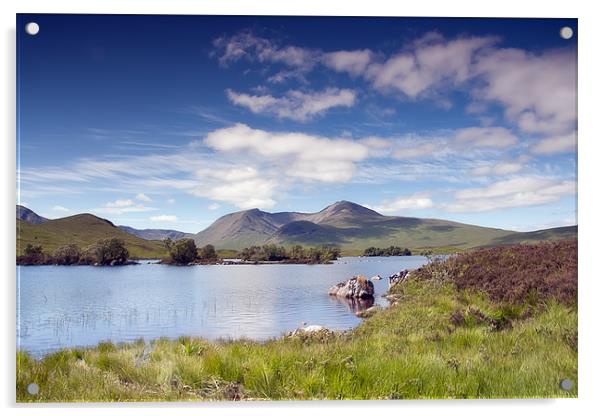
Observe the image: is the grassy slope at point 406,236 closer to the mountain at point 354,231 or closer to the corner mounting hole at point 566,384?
the mountain at point 354,231

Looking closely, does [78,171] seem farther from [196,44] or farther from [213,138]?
[196,44]

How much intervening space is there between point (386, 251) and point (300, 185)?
49.4 inches

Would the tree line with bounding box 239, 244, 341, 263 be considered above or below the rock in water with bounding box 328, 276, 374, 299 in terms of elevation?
above

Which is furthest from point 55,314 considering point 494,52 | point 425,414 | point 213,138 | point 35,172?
point 494,52

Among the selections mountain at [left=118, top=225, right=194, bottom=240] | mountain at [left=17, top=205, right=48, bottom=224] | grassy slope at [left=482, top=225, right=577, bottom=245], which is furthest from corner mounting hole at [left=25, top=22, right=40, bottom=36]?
grassy slope at [left=482, top=225, right=577, bottom=245]

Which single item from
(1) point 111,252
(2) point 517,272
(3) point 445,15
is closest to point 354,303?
(2) point 517,272

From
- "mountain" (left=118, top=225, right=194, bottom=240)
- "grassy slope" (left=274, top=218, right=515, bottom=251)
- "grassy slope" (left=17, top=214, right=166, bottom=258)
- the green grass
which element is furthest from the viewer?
"grassy slope" (left=274, top=218, right=515, bottom=251)

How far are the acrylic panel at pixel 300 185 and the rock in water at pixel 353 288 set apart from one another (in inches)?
1.0

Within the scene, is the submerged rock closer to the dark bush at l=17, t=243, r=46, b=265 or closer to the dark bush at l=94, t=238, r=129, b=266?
the dark bush at l=94, t=238, r=129, b=266

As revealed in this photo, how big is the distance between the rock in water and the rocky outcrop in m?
0.26

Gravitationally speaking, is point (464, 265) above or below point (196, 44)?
below

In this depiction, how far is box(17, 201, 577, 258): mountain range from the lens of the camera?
5625 millimetres

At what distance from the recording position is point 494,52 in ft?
18.9

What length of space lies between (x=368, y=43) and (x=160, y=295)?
3687 millimetres
